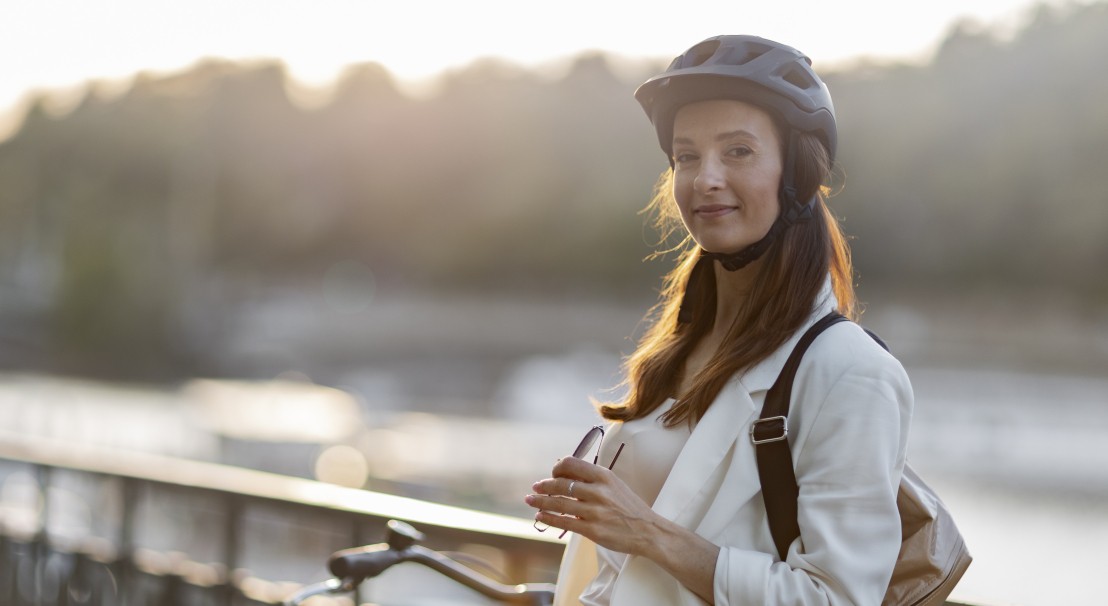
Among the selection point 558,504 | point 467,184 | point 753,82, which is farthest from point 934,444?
point 467,184

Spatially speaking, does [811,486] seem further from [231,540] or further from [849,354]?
[231,540]

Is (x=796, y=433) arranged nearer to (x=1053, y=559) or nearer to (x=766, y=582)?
(x=766, y=582)

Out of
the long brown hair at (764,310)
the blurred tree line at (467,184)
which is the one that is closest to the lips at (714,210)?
the long brown hair at (764,310)

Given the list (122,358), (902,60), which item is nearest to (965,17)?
(902,60)

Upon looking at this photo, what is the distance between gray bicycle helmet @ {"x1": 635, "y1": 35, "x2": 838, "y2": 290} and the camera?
2.01 metres

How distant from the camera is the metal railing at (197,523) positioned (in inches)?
136

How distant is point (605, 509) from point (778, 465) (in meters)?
0.29

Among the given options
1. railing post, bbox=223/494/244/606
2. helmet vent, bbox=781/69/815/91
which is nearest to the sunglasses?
helmet vent, bbox=781/69/815/91

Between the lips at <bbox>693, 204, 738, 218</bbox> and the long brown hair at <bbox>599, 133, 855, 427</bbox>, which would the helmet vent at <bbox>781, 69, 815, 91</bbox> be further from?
the lips at <bbox>693, 204, 738, 218</bbox>

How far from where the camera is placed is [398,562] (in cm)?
288

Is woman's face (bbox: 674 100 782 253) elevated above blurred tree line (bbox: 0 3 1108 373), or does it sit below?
below

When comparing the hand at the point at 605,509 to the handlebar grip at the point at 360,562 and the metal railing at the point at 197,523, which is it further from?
the metal railing at the point at 197,523

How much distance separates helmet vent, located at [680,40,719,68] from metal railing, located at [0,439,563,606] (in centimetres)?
148

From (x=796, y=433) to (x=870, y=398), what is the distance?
0.14 metres
